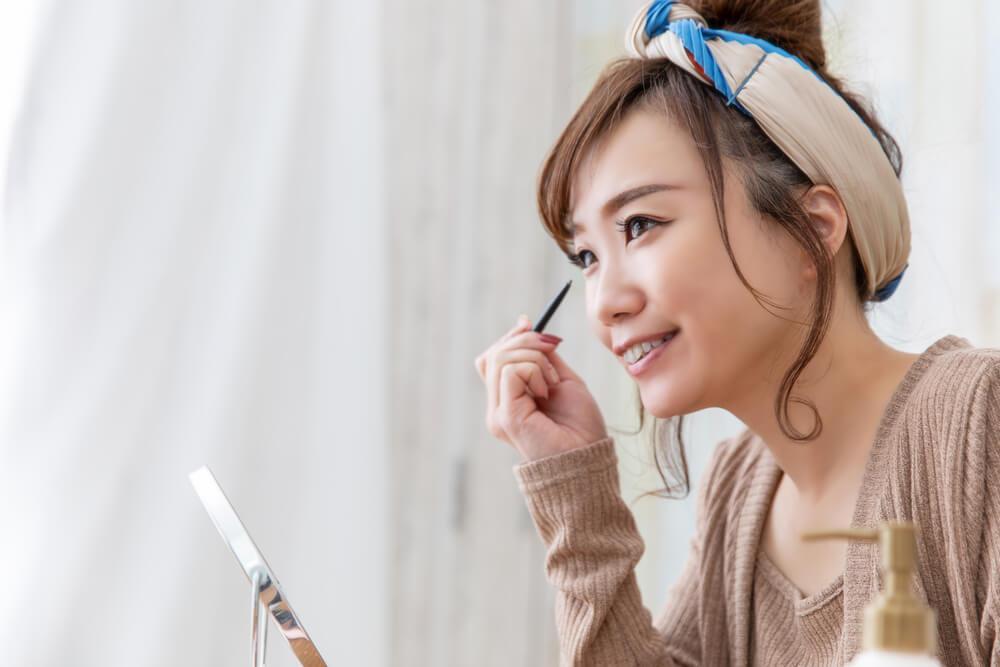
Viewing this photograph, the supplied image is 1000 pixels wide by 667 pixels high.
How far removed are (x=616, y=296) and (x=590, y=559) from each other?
11.6 inches

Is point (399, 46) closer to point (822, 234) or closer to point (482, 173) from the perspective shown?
point (482, 173)

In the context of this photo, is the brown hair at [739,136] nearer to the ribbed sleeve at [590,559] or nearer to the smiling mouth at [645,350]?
the smiling mouth at [645,350]

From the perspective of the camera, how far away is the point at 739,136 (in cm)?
92

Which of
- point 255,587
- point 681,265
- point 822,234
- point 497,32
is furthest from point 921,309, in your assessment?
point 255,587

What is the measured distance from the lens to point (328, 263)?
149 centimetres

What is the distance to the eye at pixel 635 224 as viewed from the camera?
93 cm

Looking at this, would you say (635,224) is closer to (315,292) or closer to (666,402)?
(666,402)

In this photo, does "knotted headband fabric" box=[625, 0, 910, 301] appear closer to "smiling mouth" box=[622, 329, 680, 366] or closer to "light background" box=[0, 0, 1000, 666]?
"smiling mouth" box=[622, 329, 680, 366]

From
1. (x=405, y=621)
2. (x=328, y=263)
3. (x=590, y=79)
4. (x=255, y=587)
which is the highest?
(x=590, y=79)

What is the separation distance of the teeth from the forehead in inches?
4.9

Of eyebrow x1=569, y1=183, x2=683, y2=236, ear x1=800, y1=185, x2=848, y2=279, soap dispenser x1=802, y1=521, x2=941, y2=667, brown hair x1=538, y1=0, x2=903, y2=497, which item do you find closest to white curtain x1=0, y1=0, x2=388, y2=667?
brown hair x1=538, y1=0, x2=903, y2=497

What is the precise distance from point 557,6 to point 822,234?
3.28ft

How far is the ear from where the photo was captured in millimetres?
925

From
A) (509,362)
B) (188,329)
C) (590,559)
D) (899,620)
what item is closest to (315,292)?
(188,329)
